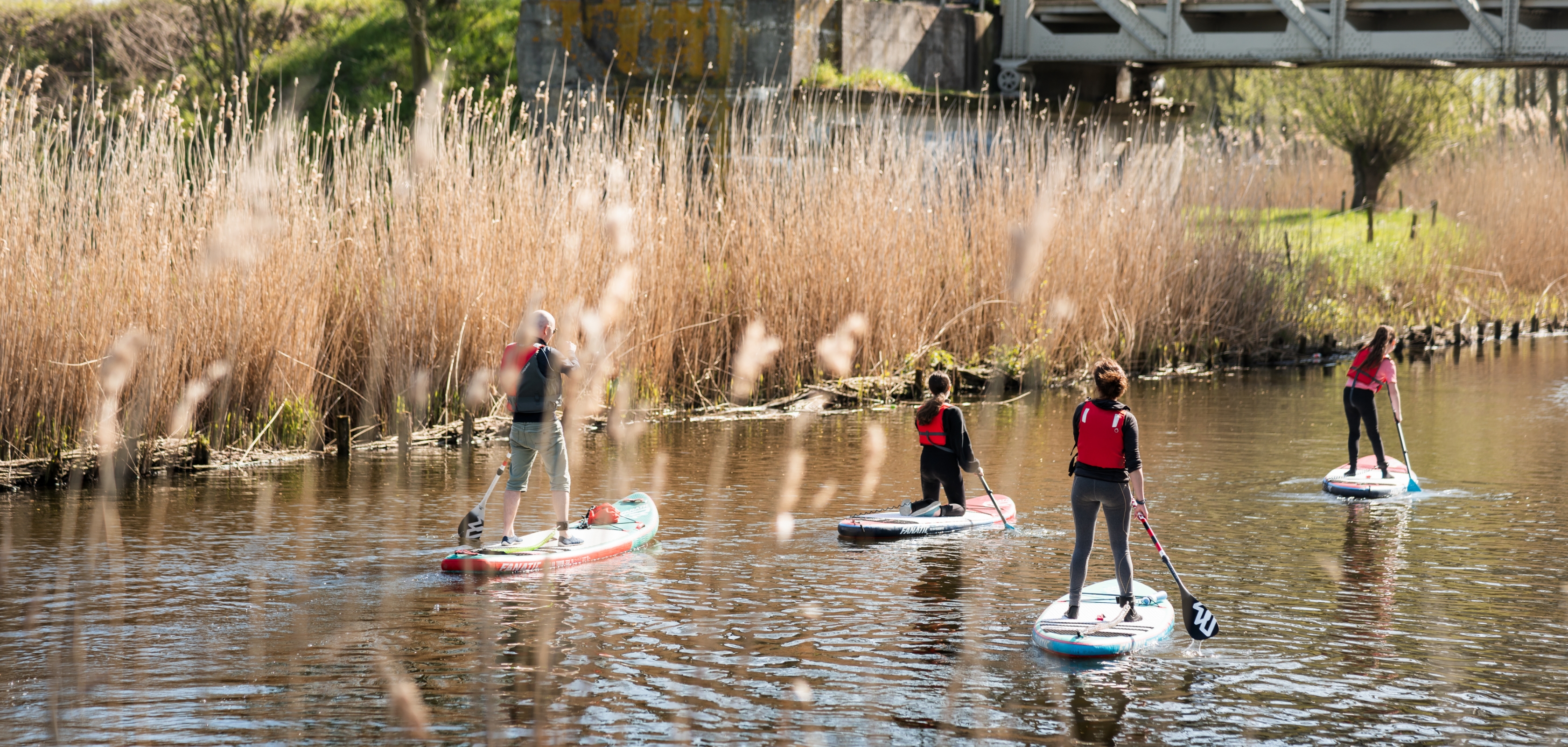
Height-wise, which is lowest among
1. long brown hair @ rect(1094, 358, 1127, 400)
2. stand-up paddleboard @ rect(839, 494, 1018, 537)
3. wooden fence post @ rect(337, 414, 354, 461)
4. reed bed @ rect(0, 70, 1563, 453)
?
stand-up paddleboard @ rect(839, 494, 1018, 537)

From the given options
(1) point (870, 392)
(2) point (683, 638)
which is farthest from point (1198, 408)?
(2) point (683, 638)

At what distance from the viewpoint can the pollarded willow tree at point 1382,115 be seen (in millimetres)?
33781

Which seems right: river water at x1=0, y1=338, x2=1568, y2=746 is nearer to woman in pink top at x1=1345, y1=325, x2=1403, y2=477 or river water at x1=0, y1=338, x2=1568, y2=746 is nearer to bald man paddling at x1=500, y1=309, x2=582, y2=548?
woman in pink top at x1=1345, y1=325, x2=1403, y2=477

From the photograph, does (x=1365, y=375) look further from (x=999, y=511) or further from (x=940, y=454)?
(x=940, y=454)

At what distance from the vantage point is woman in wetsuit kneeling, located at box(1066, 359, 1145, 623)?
6969mm

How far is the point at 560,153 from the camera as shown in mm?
13812

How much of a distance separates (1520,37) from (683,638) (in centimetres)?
1800

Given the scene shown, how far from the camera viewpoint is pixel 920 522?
31.7ft

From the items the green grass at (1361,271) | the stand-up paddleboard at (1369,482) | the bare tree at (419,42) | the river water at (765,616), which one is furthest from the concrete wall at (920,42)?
the stand-up paddleboard at (1369,482)

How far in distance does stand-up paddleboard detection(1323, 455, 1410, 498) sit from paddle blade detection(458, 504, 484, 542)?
5.92m

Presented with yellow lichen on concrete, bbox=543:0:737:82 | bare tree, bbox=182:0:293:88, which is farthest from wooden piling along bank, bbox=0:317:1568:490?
bare tree, bbox=182:0:293:88

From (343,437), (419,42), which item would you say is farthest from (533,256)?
(419,42)

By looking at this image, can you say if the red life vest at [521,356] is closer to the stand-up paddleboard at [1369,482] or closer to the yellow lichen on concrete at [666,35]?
the stand-up paddleboard at [1369,482]

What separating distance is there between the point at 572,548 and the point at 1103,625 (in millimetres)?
3196
